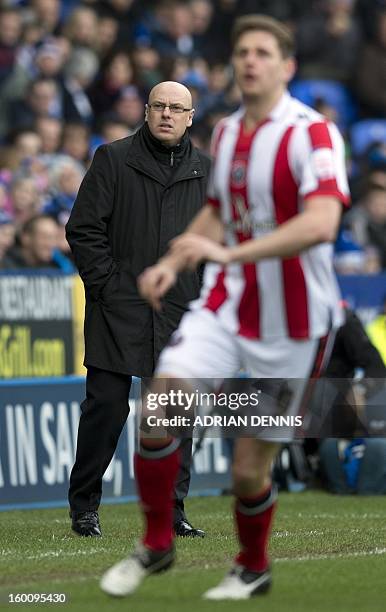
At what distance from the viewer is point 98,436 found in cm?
814

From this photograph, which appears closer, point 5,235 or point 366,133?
point 5,235

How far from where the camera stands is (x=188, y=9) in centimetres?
1898

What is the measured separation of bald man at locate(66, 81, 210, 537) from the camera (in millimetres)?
8086

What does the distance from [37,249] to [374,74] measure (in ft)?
27.2

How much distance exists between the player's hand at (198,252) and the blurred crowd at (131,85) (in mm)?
8000

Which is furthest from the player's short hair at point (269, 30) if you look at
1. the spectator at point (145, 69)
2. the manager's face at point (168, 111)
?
Result: the spectator at point (145, 69)

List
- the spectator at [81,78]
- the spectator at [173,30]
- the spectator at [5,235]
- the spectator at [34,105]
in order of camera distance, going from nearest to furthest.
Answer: the spectator at [5,235]
the spectator at [34,105]
the spectator at [81,78]
the spectator at [173,30]

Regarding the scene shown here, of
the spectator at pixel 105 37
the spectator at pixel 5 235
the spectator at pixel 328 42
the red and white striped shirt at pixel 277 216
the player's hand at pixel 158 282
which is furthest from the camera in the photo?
the spectator at pixel 328 42

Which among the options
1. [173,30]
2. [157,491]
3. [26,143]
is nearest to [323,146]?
[157,491]

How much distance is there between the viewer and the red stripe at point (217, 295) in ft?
19.2

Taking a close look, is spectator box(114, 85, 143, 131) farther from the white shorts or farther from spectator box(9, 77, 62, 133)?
the white shorts

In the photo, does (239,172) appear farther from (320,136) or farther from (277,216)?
(320,136)

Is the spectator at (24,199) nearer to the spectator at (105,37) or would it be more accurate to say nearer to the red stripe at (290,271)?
the spectator at (105,37)

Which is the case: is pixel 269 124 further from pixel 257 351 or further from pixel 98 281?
pixel 98 281
